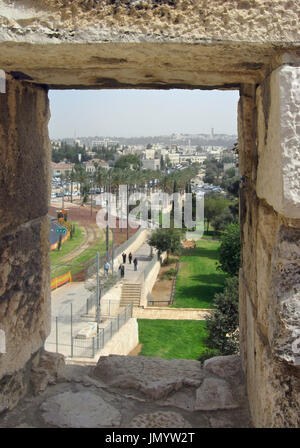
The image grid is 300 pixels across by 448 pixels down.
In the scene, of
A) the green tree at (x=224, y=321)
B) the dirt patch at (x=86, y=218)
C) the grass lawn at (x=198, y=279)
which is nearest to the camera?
the green tree at (x=224, y=321)

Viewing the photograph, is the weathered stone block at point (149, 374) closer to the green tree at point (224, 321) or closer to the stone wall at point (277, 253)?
the stone wall at point (277, 253)

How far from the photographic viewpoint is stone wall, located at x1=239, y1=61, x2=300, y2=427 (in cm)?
160

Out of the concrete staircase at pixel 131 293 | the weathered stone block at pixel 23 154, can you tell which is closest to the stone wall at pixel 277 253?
the weathered stone block at pixel 23 154

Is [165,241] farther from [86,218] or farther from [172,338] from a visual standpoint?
[86,218]

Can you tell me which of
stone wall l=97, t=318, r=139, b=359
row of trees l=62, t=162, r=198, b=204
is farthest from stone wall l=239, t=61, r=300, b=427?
row of trees l=62, t=162, r=198, b=204

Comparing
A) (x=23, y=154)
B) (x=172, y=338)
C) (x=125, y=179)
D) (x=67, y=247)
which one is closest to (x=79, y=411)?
(x=23, y=154)

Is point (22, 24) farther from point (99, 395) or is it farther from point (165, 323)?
point (165, 323)

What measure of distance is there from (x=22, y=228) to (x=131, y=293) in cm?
2169

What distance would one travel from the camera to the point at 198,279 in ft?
104

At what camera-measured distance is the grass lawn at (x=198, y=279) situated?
2680 cm

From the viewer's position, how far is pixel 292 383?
1.70m

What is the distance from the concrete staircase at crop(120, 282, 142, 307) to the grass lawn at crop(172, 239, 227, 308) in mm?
2733

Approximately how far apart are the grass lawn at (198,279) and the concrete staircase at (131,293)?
2733 millimetres
